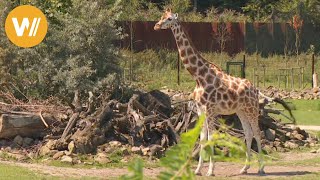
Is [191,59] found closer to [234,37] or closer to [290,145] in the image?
[290,145]

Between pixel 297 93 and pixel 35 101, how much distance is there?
43.6 feet

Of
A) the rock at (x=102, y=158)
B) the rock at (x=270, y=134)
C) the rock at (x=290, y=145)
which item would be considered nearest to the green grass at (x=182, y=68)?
the rock at (x=270, y=134)

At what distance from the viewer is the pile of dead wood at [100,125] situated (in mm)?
12172

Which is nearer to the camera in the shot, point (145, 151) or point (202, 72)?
point (202, 72)

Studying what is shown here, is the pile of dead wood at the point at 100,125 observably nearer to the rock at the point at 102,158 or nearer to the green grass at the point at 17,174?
the rock at the point at 102,158

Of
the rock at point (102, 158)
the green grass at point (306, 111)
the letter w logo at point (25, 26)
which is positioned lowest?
the green grass at point (306, 111)

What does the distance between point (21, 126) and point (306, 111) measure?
38.3ft

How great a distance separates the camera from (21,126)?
12633 millimetres

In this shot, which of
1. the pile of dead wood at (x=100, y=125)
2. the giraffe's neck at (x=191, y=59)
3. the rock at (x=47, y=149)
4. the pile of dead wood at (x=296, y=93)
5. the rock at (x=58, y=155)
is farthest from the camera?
the pile of dead wood at (x=296, y=93)

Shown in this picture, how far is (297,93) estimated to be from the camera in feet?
83.0

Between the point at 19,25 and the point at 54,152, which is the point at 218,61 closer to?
the point at 19,25

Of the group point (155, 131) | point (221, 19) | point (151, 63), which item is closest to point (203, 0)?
point (221, 19)

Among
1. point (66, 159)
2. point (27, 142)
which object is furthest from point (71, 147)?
point (27, 142)

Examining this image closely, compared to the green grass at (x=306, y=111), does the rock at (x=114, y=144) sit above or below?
above
